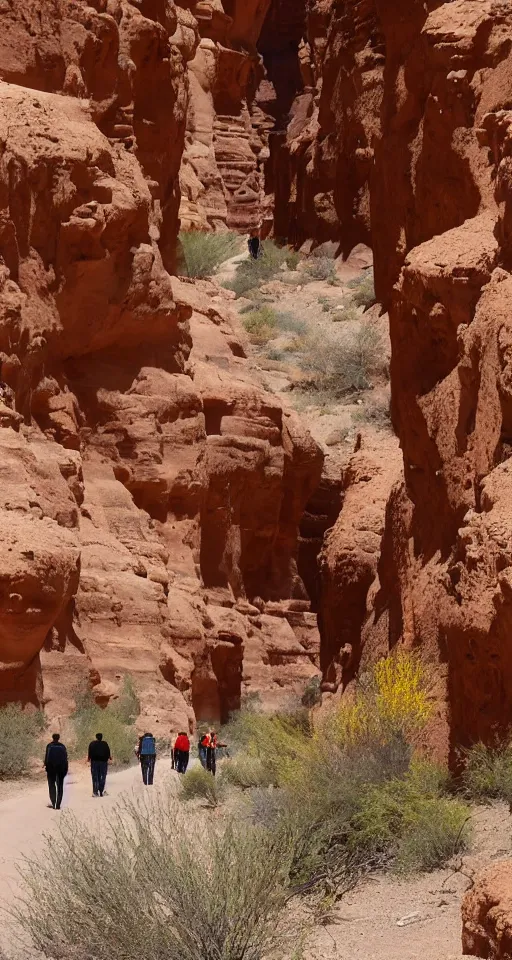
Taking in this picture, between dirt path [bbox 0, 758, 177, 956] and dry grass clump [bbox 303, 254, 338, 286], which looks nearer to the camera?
dirt path [bbox 0, 758, 177, 956]

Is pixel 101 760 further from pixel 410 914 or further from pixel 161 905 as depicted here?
pixel 161 905

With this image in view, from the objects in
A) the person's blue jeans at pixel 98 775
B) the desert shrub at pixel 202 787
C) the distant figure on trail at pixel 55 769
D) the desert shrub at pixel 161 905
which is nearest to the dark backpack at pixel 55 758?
the distant figure on trail at pixel 55 769

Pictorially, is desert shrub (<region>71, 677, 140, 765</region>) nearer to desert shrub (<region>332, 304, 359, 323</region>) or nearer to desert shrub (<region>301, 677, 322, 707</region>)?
desert shrub (<region>301, 677, 322, 707</region>)

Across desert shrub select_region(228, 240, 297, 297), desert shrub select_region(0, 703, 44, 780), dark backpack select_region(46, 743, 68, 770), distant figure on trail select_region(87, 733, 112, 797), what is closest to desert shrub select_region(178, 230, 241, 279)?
desert shrub select_region(228, 240, 297, 297)

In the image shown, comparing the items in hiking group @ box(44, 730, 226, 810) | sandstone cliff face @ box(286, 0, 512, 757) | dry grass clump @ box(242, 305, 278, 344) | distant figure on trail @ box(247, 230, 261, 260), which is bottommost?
hiking group @ box(44, 730, 226, 810)

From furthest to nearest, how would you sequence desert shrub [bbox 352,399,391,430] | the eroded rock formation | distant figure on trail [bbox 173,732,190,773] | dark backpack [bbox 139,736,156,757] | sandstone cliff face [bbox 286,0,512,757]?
desert shrub [bbox 352,399,391,430]
distant figure on trail [bbox 173,732,190,773]
dark backpack [bbox 139,736,156,757]
sandstone cliff face [bbox 286,0,512,757]
the eroded rock formation

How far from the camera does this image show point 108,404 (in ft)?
91.4

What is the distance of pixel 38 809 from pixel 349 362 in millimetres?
29529

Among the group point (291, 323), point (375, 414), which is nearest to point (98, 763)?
point (375, 414)

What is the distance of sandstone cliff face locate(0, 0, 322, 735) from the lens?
75.1 ft

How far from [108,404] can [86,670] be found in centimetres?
638

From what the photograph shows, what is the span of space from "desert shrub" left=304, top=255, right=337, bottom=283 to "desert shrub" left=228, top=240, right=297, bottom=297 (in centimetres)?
89

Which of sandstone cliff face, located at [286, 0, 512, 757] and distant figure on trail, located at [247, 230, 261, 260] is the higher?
distant figure on trail, located at [247, 230, 261, 260]

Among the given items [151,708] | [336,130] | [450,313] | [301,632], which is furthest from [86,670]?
[336,130]
